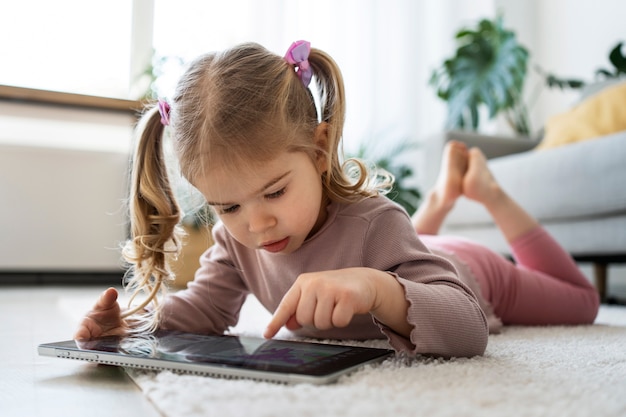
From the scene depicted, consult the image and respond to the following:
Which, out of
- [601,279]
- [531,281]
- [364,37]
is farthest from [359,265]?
[364,37]

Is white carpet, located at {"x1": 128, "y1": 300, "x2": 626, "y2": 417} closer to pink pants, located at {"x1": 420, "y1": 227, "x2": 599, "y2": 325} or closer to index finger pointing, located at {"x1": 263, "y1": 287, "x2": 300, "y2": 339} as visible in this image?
index finger pointing, located at {"x1": 263, "y1": 287, "x2": 300, "y2": 339}

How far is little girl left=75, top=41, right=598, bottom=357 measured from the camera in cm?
66

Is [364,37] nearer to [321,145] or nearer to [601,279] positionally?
[601,279]

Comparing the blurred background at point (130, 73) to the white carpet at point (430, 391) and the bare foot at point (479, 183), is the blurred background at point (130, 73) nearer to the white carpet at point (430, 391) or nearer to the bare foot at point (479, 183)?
the bare foot at point (479, 183)

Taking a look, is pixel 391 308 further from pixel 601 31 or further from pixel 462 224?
pixel 601 31

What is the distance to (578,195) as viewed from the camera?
1.66m

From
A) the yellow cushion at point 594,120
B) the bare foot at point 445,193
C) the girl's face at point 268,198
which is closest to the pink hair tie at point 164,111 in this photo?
the girl's face at point 268,198

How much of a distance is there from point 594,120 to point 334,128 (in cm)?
148

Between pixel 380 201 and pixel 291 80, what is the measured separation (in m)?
0.19

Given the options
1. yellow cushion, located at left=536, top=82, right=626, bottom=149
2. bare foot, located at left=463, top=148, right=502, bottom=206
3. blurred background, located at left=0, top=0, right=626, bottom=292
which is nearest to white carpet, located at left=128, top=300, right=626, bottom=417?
bare foot, located at left=463, top=148, right=502, bottom=206

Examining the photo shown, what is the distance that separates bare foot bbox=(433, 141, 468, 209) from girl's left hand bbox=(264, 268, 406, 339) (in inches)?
31.5

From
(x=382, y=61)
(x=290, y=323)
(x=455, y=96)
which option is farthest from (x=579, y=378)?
(x=382, y=61)

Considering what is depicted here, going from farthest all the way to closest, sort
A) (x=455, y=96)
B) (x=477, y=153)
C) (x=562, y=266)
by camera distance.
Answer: (x=455, y=96), (x=477, y=153), (x=562, y=266)

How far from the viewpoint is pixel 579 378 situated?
1.97 feet
